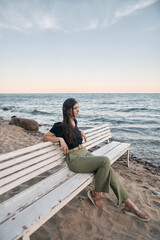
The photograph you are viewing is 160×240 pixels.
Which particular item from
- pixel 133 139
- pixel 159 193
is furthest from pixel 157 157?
pixel 159 193

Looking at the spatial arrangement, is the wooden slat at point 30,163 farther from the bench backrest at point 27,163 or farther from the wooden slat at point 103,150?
the wooden slat at point 103,150

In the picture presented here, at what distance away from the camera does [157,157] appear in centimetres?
611

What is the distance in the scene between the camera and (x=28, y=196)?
215 centimetres

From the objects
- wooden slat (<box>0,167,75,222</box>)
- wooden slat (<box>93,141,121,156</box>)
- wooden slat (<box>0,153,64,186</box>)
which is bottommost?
wooden slat (<box>93,141,121,156</box>)

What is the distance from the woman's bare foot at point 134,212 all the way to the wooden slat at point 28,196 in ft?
3.47

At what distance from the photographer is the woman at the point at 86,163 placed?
260cm

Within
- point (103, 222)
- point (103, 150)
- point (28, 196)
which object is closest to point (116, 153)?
point (103, 150)

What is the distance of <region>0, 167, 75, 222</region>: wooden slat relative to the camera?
1862 mm

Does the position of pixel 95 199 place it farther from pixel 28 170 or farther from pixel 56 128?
pixel 56 128

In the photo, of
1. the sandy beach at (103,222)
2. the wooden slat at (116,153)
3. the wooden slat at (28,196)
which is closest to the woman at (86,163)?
the sandy beach at (103,222)

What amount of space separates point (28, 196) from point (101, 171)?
3.80ft

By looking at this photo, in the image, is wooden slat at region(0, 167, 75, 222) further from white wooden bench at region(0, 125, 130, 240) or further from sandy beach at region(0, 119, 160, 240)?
sandy beach at region(0, 119, 160, 240)

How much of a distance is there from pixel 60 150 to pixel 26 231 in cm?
147

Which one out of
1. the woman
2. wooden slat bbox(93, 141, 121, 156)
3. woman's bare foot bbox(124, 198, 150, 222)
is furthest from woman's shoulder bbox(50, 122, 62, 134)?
woman's bare foot bbox(124, 198, 150, 222)
